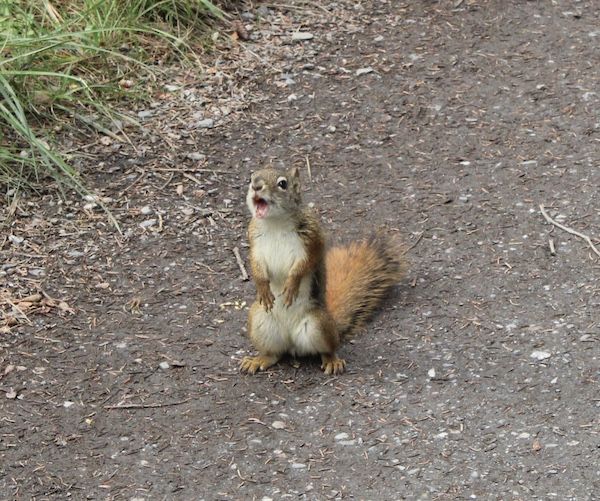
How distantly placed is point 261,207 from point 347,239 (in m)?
1.14

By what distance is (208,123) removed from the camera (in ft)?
19.3

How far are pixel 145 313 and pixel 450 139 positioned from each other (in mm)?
1955

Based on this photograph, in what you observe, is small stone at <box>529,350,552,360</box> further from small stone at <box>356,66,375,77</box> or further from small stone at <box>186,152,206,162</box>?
small stone at <box>356,66,375,77</box>

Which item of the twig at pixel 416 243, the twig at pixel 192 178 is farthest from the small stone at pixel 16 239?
the twig at pixel 416 243

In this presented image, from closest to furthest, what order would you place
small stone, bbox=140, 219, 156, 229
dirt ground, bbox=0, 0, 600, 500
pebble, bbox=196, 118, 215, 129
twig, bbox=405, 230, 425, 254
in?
dirt ground, bbox=0, 0, 600, 500
twig, bbox=405, 230, 425, 254
small stone, bbox=140, 219, 156, 229
pebble, bbox=196, 118, 215, 129

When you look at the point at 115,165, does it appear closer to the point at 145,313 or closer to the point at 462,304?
the point at 145,313

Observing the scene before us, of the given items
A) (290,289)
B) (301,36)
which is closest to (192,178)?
(301,36)

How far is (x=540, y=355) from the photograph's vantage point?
4230 mm

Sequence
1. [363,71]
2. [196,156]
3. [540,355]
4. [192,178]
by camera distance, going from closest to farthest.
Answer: [540,355] < [192,178] < [196,156] < [363,71]

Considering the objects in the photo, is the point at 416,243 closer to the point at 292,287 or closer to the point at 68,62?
the point at 292,287

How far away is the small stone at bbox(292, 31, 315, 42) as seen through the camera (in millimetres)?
6586

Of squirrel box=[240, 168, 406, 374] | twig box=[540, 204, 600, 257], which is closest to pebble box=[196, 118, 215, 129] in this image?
squirrel box=[240, 168, 406, 374]

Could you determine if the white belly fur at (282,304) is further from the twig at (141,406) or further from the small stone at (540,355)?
the small stone at (540,355)

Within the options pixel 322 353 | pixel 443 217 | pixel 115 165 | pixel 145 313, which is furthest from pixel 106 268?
pixel 443 217
